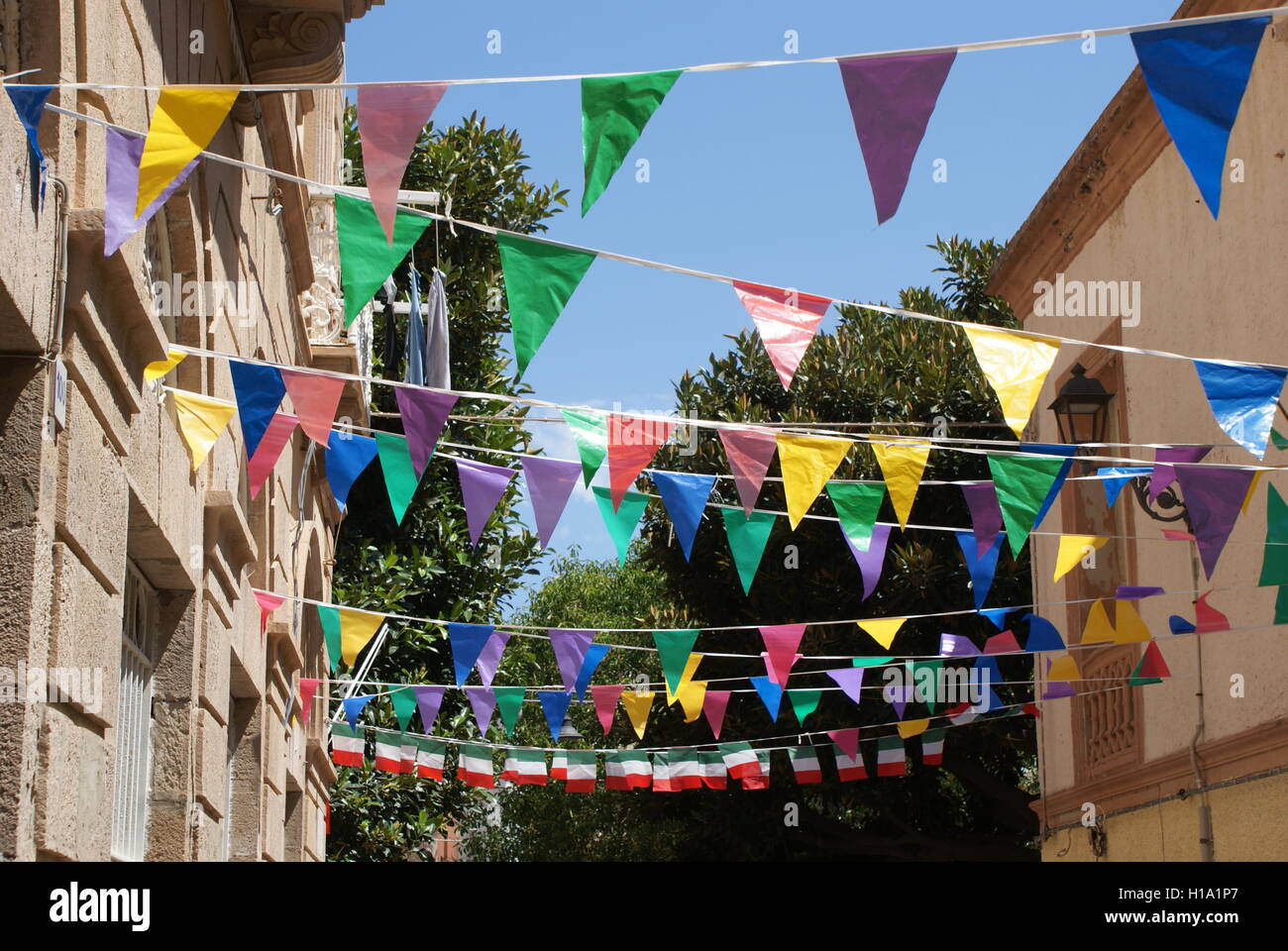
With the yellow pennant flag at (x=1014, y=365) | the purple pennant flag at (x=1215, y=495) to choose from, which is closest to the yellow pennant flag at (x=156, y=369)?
the yellow pennant flag at (x=1014, y=365)

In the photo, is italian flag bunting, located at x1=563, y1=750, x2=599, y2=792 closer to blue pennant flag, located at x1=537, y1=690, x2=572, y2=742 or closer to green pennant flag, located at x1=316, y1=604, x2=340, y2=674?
blue pennant flag, located at x1=537, y1=690, x2=572, y2=742

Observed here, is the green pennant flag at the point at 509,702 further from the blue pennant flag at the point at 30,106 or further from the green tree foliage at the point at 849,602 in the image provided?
the blue pennant flag at the point at 30,106

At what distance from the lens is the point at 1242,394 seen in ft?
19.4

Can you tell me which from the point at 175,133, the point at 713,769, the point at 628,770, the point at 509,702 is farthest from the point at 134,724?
the point at 713,769

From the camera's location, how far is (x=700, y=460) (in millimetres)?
20156

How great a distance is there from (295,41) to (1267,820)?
23.4ft

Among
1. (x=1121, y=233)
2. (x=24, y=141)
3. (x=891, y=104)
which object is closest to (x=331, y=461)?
(x=24, y=141)

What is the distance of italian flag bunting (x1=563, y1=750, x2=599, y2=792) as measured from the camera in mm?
16547

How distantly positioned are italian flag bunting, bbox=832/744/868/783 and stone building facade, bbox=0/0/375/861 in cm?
618

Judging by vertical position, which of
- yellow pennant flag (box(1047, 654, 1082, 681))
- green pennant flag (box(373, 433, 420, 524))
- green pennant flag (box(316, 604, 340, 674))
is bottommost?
yellow pennant flag (box(1047, 654, 1082, 681))

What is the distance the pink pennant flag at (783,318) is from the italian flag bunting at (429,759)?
10.5m

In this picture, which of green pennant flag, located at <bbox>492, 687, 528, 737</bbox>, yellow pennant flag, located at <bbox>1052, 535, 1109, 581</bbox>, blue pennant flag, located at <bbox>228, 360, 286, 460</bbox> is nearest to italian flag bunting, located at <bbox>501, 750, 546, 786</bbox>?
green pennant flag, located at <bbox>492, 687, 528, 737</bbox>

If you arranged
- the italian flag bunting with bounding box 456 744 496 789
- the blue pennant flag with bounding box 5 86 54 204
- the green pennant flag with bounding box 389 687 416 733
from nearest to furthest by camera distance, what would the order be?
the blue pennant flag with bounding box 5 86 54 204
the green pennant flag with bounding box 389 687 416 733
the italian flag bunting with bounding box 456 744 496 789
